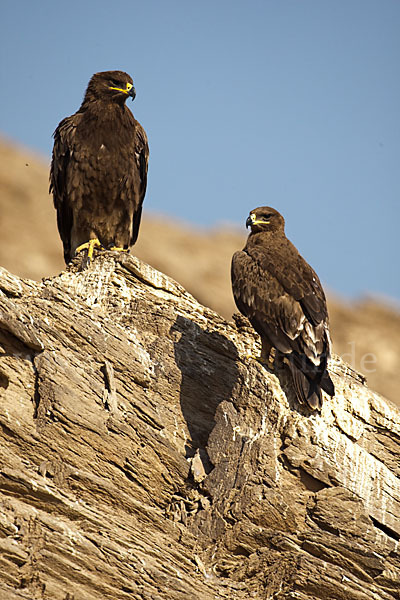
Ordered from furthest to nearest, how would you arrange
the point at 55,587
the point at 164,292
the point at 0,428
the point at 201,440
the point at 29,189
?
the point at 29,189
the point at 164,292
the point at 201,440
the point at 0,428
the point at 55,587

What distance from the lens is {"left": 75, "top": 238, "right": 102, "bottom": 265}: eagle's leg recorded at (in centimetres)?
888

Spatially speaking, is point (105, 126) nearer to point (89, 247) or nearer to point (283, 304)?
point (89, 247)

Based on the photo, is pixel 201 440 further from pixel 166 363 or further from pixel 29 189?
pixel 29 189

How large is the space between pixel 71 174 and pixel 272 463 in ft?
15.2

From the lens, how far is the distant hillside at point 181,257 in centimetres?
2702

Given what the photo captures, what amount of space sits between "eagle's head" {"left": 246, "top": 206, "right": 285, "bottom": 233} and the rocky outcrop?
2.07 metres

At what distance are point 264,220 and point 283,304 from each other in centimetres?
176

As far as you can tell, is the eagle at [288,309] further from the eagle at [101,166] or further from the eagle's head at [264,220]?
the eagle at [101,166]

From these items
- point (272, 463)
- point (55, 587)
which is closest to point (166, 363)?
point (272, 463)

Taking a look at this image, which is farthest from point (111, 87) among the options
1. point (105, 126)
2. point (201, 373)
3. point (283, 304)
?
point (201, 373)

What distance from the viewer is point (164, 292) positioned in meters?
8.64

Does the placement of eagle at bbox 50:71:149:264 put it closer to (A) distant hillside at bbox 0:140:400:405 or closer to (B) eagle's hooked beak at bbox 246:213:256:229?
(B) eagle's hooked beak at bbox 246:213:256:229

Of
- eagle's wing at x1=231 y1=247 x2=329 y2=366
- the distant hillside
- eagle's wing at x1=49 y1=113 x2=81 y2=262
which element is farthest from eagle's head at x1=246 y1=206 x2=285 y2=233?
the distant hillside

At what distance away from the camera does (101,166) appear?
9961 mm
